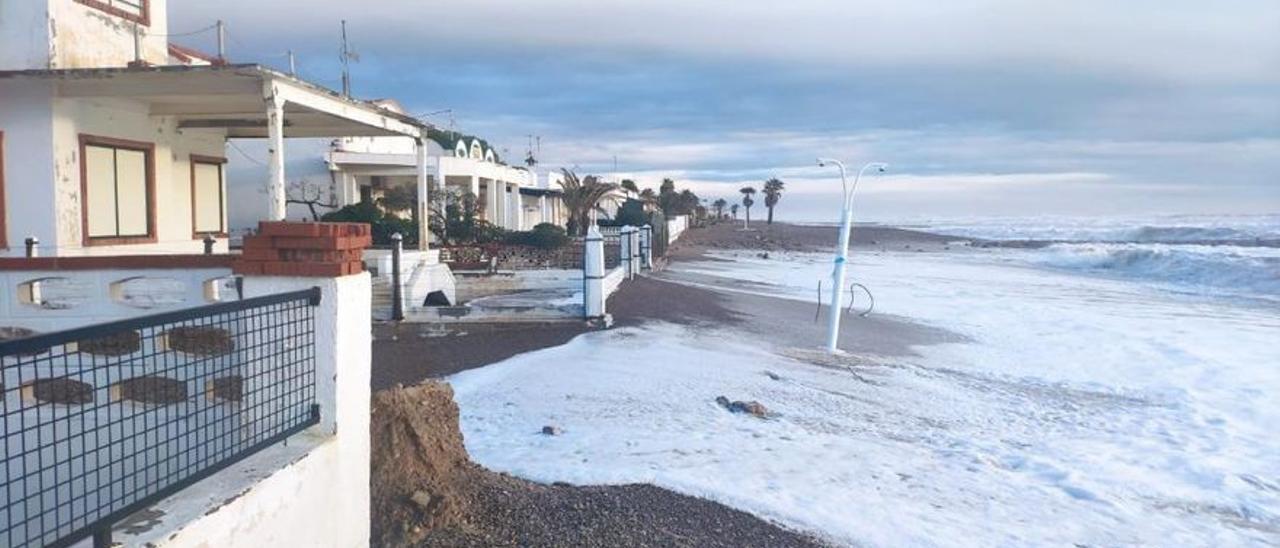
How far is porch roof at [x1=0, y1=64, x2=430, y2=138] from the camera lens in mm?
10656

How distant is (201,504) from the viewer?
3.59 m

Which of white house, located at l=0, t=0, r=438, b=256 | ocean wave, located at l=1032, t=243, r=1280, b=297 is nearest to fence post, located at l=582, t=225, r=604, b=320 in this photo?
white house, located at l=0, t=0, r=438, b=256

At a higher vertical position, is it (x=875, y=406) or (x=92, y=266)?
(x=92, y=266)

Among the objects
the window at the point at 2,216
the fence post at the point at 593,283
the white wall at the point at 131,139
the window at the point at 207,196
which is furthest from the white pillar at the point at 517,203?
the window at the point at 2,216

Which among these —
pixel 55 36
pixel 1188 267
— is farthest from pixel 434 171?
pixel 1188 267

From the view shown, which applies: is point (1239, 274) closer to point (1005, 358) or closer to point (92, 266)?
point (1005, 358)

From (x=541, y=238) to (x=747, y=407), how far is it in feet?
69.6

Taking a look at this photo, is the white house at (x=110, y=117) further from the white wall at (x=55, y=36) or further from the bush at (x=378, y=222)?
the bush at (x=378, y=222)

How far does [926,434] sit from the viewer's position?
372 inches

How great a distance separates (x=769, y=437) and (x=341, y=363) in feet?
16.2

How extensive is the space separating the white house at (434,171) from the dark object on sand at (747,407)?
45.4 ft

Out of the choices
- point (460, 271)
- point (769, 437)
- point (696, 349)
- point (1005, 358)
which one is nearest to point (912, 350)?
point (1005, 358)

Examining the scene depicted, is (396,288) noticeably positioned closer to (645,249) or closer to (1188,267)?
(645,249)

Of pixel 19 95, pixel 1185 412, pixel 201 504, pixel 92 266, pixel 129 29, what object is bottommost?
pixel 1185 412
